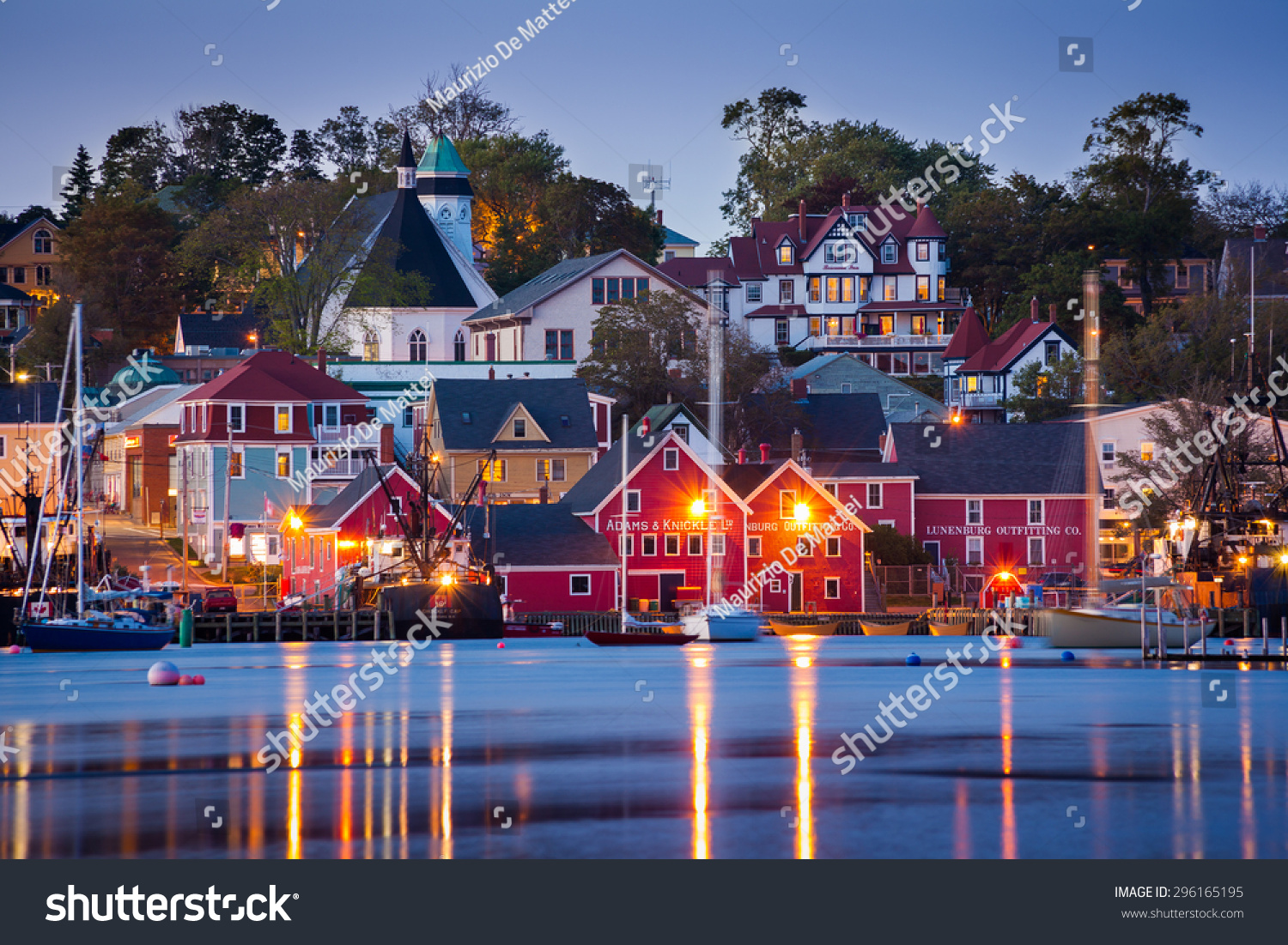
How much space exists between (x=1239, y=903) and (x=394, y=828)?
8.17m

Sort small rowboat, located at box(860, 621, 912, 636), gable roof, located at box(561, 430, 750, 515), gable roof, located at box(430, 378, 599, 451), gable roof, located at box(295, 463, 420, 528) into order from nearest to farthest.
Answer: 1. small rowboat, located at box(860, 621, 912, 636)
2. gable roof, located at box(295, 463, 420, 528)
3. gable roof, located at box(561, 430, 750, 515)
4. gable roof, located at box(430, 378, 599, 451)

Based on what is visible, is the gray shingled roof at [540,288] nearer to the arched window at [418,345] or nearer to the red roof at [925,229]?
the arched window at [418,345]

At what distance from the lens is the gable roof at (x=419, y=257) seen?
118375 mm

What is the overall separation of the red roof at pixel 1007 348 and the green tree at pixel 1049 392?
605 cm

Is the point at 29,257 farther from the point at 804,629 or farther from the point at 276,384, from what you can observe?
the point at 804,629

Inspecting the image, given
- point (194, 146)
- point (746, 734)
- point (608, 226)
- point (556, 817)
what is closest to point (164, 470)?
point (608, 226)

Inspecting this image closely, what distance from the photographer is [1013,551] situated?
88062 mm

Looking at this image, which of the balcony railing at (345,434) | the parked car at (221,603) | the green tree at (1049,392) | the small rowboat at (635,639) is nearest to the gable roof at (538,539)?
the parked car at (221,603)

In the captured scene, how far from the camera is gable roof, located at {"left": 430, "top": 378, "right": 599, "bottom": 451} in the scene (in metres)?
93.0

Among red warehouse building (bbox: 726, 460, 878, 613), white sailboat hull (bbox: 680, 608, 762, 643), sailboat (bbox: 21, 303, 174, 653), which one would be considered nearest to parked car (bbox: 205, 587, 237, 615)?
sailboat (bbox: 21, 303, 174, 653)

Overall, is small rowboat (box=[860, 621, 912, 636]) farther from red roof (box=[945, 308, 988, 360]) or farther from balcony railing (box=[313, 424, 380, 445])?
red roof (box=[945, 308, 988, 360])

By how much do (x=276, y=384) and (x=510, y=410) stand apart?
12.5 meters

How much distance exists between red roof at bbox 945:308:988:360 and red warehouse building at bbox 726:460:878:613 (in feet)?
143

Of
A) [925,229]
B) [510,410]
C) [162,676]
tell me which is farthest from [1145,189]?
[162,676]
